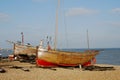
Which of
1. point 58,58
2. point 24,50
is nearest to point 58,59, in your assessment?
point 58,58

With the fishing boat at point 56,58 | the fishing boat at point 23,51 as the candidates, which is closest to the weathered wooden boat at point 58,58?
the fishing boat at point 56,58

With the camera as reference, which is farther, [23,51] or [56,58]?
[23,51]

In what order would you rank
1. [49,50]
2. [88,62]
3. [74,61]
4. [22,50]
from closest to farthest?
[49,50]
[74,61]
[88,62]
[22,50]

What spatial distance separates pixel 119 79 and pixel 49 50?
10.2 metres

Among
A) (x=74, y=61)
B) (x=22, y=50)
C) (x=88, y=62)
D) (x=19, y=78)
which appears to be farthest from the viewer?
(x=22, y=50)

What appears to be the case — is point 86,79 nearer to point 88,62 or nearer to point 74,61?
point 74,61

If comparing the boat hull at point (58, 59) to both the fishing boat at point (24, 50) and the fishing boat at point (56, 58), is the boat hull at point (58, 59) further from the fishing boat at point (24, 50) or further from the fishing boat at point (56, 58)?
the fishing boat at point (24, 50)

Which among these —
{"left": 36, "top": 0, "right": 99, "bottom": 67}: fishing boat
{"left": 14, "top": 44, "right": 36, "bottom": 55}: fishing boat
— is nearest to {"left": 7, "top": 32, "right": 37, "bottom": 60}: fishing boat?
{"left": 14, "top": 44, "right": 36, "bottom": 55}: fishing boat

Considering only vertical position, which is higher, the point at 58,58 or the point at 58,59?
the point at 58,58

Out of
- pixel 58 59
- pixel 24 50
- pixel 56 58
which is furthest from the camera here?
pixel 24 50

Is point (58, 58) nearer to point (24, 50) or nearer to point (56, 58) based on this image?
point (56, 58)

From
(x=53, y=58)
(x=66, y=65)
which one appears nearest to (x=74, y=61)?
(x=66, y=65)

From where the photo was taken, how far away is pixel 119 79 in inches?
795

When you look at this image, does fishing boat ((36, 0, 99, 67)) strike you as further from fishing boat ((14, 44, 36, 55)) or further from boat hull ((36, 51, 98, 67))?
fishing boat ((14, 44, 36, 55))
